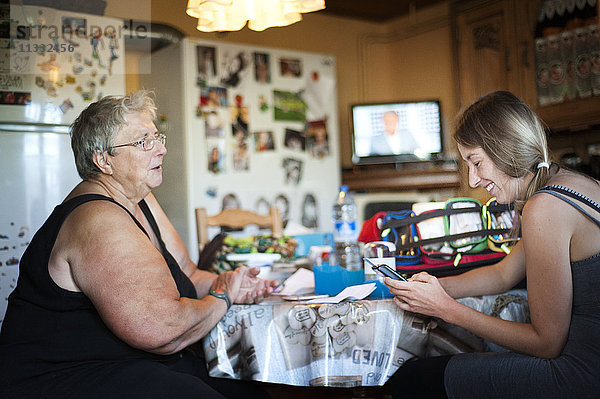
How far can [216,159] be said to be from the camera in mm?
3861

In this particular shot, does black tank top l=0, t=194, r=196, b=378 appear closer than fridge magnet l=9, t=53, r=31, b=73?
Yes

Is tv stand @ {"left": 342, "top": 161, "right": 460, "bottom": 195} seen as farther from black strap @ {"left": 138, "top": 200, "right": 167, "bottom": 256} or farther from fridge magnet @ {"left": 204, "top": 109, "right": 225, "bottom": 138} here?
black strap @ {"left": 138, "top": 200, "right": 167, "bottom": 256}

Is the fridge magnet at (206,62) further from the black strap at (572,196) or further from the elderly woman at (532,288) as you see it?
the black strap at (572,196)

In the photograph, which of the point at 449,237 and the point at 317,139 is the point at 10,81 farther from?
the point at 317,139

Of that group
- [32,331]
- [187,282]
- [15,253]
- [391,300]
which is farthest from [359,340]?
[15,253]

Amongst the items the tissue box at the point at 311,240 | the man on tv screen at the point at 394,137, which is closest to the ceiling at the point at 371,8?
the man on tv screen at the point at 394,137

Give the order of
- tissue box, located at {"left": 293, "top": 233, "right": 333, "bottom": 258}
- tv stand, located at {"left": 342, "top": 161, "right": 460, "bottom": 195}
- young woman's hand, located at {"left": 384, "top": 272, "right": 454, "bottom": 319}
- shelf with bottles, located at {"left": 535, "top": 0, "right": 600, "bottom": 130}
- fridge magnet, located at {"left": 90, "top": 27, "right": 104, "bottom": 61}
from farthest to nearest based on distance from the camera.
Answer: tv stand, located at {"left": 342, "top": 161, "right": 460, "bottom": 195} < shelf with bottles, located at {"left": 535, "top": 0, "right": 600, "bottom": 130} < tissue box, located at {"left": 293, "top": 233, "right": 333, "bottom": 258} < fridge magnet, located at {"left": 90, "top": 27, "right": 104, "bottom": 61} < young woman's hand, located at {"left": 384, "top": 272, "right": 454, "bottom": 319}

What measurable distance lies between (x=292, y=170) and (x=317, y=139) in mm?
316

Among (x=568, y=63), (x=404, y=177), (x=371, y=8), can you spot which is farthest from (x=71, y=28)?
(x=371, y=8)

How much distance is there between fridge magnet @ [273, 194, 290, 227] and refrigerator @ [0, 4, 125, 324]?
1.79 m

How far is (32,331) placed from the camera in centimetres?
134

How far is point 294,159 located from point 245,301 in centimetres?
263

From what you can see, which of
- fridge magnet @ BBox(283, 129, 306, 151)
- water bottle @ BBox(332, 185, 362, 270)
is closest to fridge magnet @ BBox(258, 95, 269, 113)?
fridge magnet @ BBox(283, 129, 306, 151)

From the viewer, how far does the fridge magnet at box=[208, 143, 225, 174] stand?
3.83m
